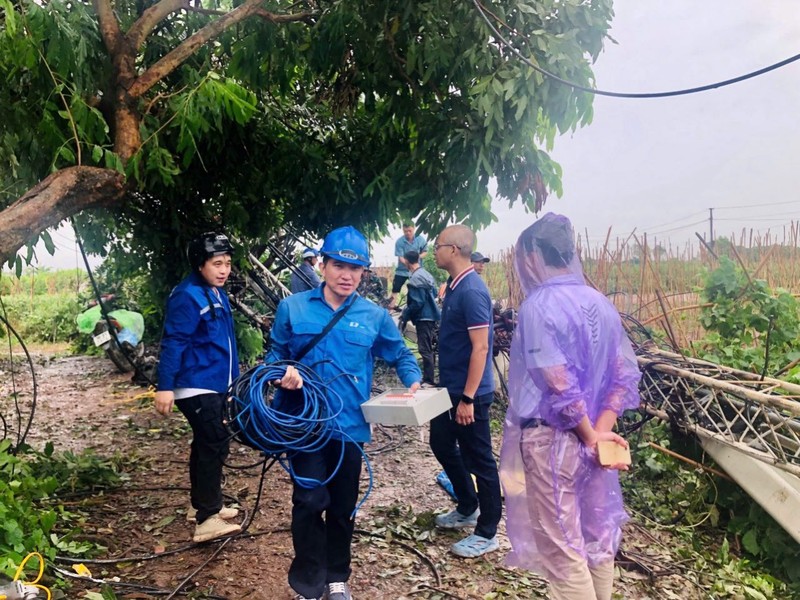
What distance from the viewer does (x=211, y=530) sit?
11.2 ft

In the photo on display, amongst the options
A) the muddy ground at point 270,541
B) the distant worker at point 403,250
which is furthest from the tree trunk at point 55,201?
the distant worker at point 403,250

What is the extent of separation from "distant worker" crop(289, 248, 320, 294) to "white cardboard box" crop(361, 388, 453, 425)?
5369 millimetres

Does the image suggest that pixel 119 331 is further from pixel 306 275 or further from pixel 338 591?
pixel 338 591

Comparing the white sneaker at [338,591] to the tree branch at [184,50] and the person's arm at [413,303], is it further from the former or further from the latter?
the person's arm at [413,303]

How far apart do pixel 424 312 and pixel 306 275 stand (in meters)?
1.95

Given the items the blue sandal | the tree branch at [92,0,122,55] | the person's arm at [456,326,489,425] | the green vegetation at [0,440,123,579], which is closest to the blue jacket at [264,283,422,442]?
the person's arm at [456,326,489,425]

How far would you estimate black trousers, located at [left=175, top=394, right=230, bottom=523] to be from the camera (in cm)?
328

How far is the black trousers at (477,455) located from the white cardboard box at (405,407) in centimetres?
76

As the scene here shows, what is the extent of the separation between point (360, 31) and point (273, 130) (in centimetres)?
130

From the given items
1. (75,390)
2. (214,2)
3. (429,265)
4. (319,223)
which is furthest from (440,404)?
(429,265)

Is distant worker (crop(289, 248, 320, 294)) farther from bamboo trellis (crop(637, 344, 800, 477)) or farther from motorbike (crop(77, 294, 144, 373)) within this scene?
bamboo trellis (crop(637, 344, 800, 477))

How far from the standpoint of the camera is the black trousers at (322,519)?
252 cm

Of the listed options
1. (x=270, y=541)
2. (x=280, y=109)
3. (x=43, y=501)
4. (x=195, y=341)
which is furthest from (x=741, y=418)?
(x=43, y=501)

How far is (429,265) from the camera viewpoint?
12.2 meters
